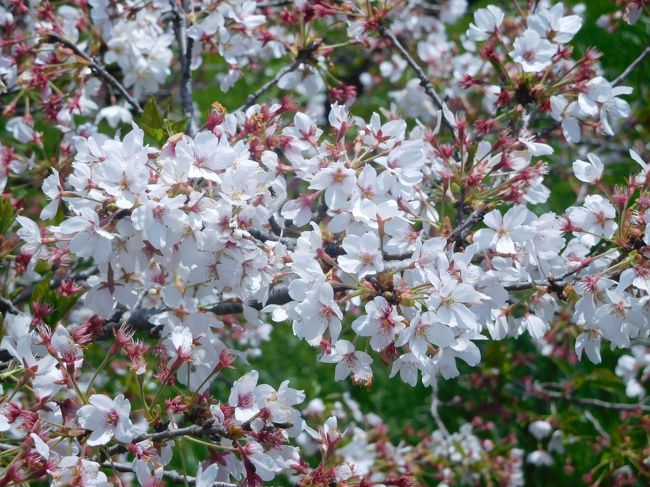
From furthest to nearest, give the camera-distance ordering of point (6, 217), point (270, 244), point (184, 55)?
point (184, 55) → point (6, 217) → point (270, 244)

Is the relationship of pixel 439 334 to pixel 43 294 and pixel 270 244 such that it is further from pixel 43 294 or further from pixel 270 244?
pixel 43 294

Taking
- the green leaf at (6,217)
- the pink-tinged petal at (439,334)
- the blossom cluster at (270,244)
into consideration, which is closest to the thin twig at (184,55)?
the blossom cluster at (270,244)

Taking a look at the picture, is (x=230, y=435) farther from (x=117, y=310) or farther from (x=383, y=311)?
(x=117, y=310)

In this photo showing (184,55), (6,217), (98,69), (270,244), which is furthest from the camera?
(184,55)

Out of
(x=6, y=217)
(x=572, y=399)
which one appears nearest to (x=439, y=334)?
(x=6, y=217)

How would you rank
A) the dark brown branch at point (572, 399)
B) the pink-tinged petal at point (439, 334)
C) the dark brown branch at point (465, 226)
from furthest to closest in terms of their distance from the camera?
the dark brown branch at point (572, 399) → the dark brown branch at point (465, 226) → the pink-tinged petal at point (439, 334)

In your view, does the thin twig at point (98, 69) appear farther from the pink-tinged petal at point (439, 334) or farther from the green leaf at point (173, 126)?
the pink-tinged petal at point (439, 334)

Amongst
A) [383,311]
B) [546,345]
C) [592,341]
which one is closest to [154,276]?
[383,311]

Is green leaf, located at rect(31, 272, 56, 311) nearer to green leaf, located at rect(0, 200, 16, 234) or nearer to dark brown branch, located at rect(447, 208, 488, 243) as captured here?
green leaf, located at rect(0, 200, 16, 234)

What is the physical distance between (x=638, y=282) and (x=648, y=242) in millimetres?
85

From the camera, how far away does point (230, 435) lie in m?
1.45

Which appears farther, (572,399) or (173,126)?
(572,399)

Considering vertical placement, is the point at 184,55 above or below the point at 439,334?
above

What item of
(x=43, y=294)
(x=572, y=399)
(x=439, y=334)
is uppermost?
(x=439, y=334)
